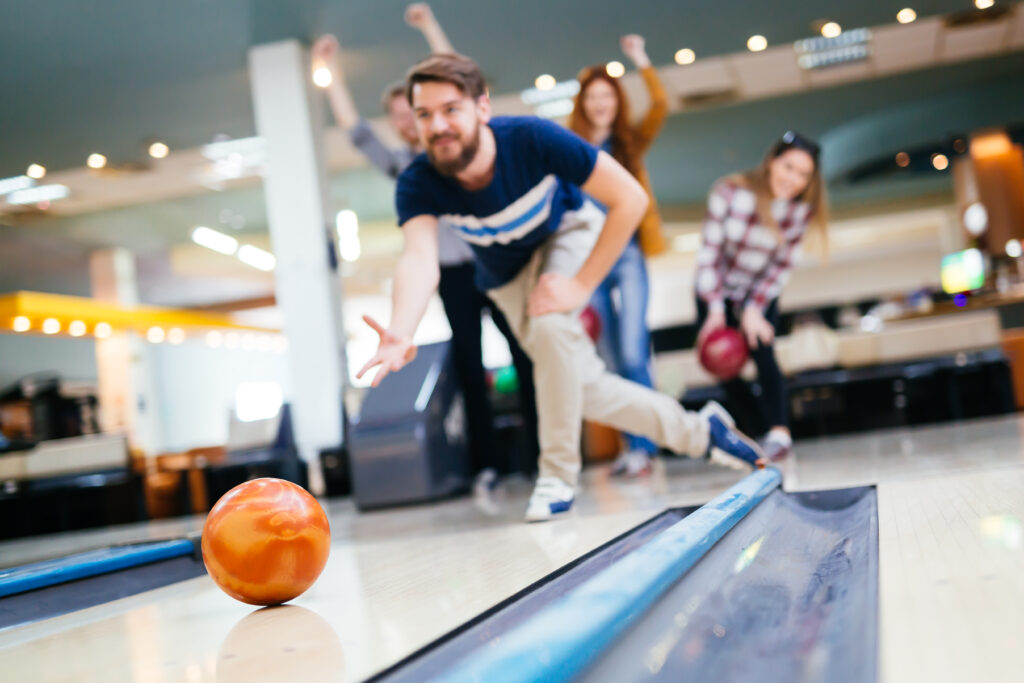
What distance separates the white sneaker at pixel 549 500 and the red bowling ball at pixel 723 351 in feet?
4.68

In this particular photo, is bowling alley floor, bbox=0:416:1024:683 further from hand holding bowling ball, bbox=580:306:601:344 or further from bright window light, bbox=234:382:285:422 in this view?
bright window light, bbox=234:382:285:422

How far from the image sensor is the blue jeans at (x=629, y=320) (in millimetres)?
3614

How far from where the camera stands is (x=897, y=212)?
15914mm

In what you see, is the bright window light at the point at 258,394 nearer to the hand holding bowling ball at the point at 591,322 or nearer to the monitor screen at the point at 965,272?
the monitor screen at the point at 965,272

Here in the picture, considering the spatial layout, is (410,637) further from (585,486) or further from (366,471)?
(366,471)

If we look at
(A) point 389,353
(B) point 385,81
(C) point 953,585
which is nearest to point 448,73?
(A) point 389,353

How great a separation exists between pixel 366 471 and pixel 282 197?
2451 mm

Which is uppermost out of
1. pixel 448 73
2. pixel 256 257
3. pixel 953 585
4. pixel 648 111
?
pixel 256 257

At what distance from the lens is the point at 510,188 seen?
235 cm

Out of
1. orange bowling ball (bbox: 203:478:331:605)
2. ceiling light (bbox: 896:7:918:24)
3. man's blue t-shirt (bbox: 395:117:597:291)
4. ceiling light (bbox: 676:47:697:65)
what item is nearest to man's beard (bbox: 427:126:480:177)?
man's blue t-shirt (bbox: 395:117:597:291)

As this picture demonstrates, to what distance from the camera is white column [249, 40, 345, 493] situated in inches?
218

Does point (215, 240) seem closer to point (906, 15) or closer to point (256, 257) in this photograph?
point (256, 257)

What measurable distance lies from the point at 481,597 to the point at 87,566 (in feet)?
3.76

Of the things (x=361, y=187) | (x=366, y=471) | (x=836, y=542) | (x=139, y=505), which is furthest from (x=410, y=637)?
(x=361, y=187)
